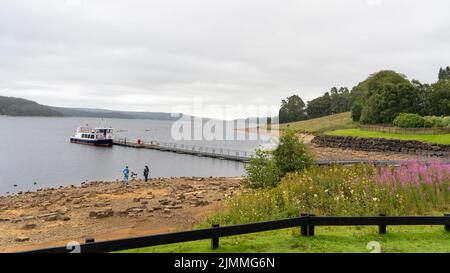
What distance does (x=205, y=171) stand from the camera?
50188 mm

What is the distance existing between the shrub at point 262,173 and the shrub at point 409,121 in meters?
51.1

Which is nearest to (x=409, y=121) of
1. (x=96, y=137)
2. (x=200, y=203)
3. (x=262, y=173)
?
(x=200, y=203)

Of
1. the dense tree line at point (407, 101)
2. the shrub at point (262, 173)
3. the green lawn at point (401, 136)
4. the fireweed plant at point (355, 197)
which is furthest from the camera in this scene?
the dense tree line at point (407, 101)

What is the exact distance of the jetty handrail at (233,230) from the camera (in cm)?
667

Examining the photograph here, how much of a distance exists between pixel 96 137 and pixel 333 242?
83752 mm

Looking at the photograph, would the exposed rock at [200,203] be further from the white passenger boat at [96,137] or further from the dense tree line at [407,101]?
the white passenger boat at [96,137]

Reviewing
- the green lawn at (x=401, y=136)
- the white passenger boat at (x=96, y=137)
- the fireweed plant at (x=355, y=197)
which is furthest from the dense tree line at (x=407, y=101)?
the fireweed plant at (x=355, y=197)

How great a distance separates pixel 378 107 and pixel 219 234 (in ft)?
243

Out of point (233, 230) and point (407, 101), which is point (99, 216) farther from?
point (407, 101)

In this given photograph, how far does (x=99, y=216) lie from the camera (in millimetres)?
19172

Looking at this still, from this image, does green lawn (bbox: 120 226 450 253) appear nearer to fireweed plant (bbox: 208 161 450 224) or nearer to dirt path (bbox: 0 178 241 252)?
fireweed plant (bbox: 208 161 450 224)
